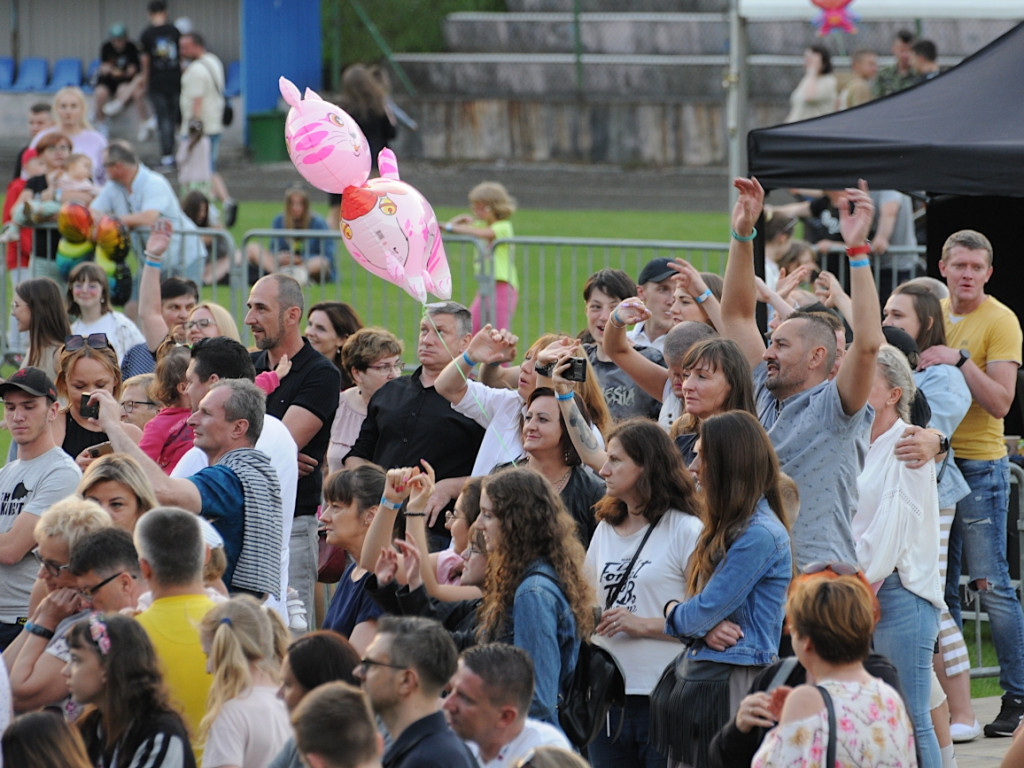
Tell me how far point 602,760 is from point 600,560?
0.68 meters

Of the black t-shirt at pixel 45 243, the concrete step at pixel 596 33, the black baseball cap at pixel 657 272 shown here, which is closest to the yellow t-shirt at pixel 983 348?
the black baseball cap at pixel 657 272

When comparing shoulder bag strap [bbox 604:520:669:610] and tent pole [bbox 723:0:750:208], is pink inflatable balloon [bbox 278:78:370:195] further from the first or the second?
tent pole [bbox 723:0:750:208]

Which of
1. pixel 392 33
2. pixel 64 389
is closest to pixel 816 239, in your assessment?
pixel 64 389

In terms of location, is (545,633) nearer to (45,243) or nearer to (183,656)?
(183,656)

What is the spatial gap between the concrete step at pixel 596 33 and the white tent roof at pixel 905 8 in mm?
16404

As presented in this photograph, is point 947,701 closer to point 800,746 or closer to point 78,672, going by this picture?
point 800,746

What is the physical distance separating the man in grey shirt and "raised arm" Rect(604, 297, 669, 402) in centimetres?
77

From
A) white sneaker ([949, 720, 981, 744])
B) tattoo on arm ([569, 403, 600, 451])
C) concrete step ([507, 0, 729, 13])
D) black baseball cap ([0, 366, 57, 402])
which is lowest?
white sneaker ([949, 720, 981, 744])

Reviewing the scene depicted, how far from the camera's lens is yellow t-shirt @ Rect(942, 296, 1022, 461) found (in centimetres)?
755

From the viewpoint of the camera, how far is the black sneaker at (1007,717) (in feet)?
Answer: 22.9

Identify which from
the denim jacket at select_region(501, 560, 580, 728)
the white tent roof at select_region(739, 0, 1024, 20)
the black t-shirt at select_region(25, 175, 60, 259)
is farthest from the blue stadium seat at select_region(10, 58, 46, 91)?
the denim jacket at select_region(501, 560, 580, 728)

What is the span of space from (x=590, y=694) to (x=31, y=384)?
2655mm

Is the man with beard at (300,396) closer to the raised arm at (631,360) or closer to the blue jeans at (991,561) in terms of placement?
the raised arm at (631,360)

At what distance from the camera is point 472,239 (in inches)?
441
